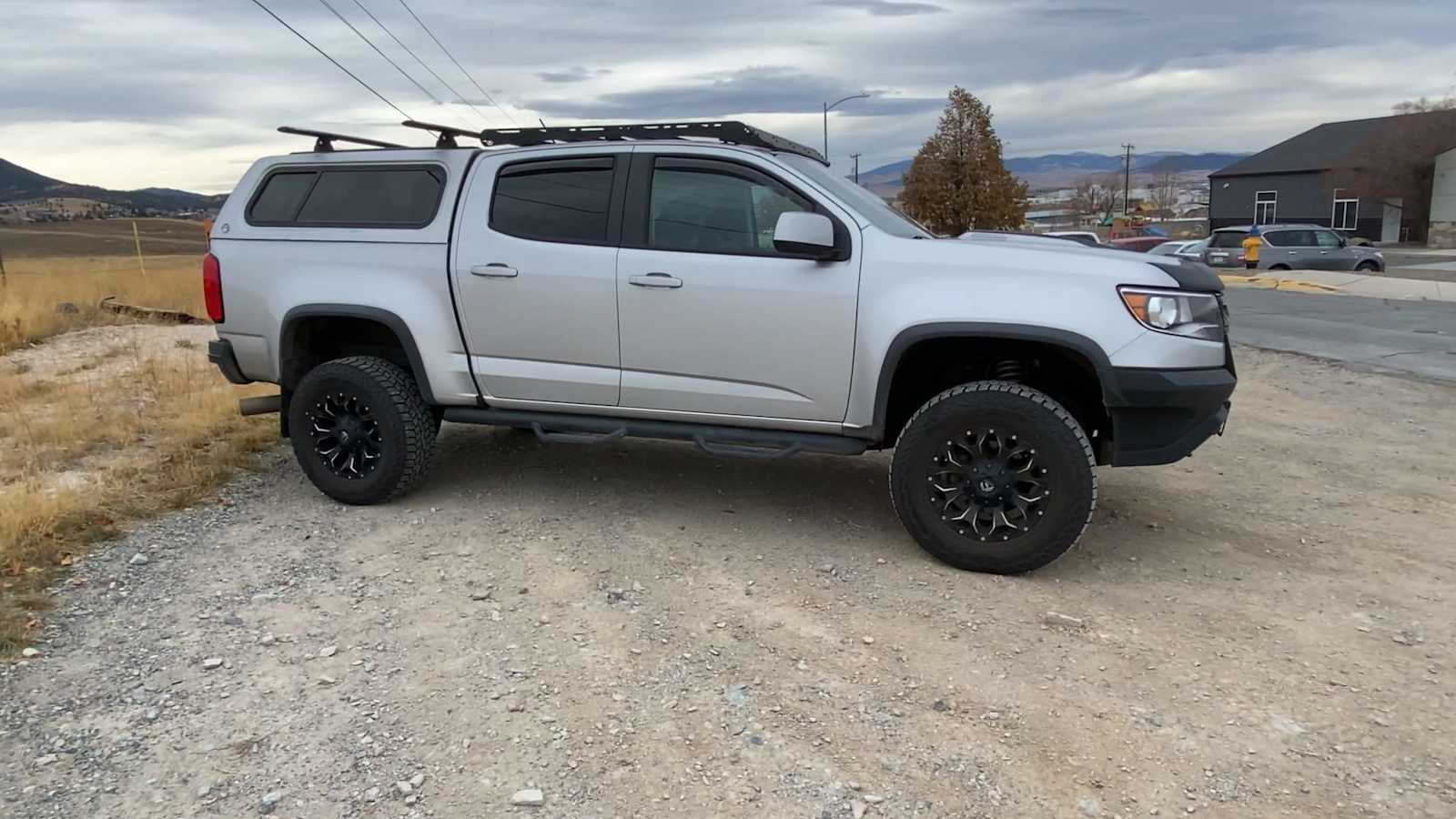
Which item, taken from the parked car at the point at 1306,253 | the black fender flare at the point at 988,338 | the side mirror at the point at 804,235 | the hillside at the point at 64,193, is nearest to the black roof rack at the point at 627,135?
the side mirror at the point at 804,235

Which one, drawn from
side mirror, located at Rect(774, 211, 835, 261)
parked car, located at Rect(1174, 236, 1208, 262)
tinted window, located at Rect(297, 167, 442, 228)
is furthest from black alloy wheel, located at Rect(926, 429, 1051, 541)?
parked car, located at Rect(1174, 236, 1208, 262)

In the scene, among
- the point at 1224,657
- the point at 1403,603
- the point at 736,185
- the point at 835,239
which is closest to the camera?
the point at 1224,657

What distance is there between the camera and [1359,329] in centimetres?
1181

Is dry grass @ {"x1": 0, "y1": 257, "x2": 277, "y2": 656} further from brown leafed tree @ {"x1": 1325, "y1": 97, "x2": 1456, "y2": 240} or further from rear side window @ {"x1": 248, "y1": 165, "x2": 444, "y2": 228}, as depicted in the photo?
brown leafed tree @ {"x1": 1325, "y1": 97, "x2": 1456, "y2": 240}

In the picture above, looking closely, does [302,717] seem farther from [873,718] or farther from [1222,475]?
[1222,475]

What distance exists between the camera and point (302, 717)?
3.25m

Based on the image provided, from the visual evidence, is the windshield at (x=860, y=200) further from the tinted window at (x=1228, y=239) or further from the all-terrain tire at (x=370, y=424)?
the tinted window at (x=1228, y=239)

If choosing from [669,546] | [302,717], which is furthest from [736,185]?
[302,717]

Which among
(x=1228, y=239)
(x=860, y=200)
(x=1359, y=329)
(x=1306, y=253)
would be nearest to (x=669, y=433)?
(x=860, y=200)

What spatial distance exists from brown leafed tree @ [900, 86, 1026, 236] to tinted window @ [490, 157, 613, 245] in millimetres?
21877

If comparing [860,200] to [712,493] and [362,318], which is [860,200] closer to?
[712,493]

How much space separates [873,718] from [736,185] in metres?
2.63

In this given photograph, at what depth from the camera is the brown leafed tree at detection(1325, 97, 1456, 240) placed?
48781mm

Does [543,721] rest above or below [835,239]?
below
